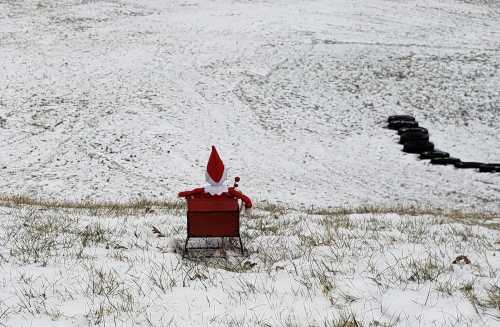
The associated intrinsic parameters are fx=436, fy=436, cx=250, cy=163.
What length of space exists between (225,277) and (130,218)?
10.8 ft

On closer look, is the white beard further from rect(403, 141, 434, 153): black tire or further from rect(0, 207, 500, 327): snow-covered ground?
rect(403, 141, 434, 153): black tire

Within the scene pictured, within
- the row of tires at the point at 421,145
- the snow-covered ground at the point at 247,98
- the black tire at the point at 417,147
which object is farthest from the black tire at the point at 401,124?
the black tire at the point at 417,147

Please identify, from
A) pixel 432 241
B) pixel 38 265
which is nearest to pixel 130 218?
pixel 38 265

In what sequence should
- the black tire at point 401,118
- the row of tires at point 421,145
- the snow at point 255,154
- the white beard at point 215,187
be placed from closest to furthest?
the snow at point 255,154 < the white beard at point 215,187 < the row of tires at point 421,145 < the black tire at point 401,118

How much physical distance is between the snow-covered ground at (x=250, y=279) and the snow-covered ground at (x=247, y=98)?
26.5 ft

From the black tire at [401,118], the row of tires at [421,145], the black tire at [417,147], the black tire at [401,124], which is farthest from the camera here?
the black tire at [401,118]

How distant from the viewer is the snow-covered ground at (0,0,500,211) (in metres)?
15.2

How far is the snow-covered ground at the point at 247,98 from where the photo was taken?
15.2 meters

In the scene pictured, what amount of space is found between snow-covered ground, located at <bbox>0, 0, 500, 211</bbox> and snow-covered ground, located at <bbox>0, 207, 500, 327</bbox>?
8089 millimetres

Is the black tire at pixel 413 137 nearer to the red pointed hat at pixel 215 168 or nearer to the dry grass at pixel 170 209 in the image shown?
the dry grass at pixel 170 209

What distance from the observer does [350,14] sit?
33.0 meters

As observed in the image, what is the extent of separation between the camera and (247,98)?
2141cm

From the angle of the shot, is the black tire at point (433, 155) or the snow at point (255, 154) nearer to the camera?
the snow at point (255, 154)

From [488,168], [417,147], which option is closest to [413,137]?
[417,147]
